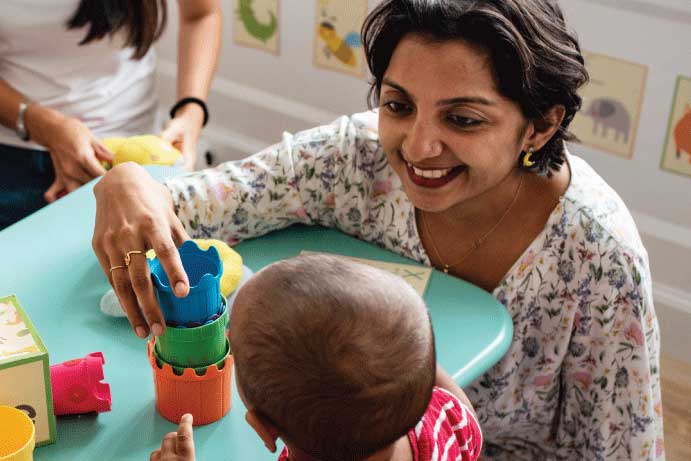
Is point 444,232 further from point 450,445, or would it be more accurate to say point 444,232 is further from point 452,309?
point 450,445

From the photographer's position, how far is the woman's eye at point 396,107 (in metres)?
1.40

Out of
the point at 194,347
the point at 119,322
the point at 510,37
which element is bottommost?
the point at 119,322

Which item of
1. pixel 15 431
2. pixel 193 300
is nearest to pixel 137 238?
pixel 193 300

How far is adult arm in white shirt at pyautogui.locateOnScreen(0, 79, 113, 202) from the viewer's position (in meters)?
1.77

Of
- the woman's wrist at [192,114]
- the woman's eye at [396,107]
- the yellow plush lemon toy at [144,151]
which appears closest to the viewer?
the woman's eye at [396,107]

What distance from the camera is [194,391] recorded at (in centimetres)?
114

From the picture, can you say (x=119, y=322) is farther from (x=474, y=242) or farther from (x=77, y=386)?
(x=474, y=242)

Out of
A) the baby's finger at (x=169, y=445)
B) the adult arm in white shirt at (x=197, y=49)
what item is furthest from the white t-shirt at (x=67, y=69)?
the baby's finger at (x=169, y=445)

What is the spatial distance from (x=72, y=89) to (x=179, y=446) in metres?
1.18

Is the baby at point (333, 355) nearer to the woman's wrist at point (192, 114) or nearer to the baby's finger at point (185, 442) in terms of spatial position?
the baby's finger at point (185, 442)

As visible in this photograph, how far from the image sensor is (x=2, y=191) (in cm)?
192

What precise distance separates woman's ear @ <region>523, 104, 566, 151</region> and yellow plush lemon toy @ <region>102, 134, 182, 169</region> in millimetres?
694

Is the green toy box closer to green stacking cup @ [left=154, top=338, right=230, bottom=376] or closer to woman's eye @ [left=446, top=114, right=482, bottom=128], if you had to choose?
green stacking cup @ [left=154, top=338, right=230, bottom=376]

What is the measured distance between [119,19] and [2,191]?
43 cm
